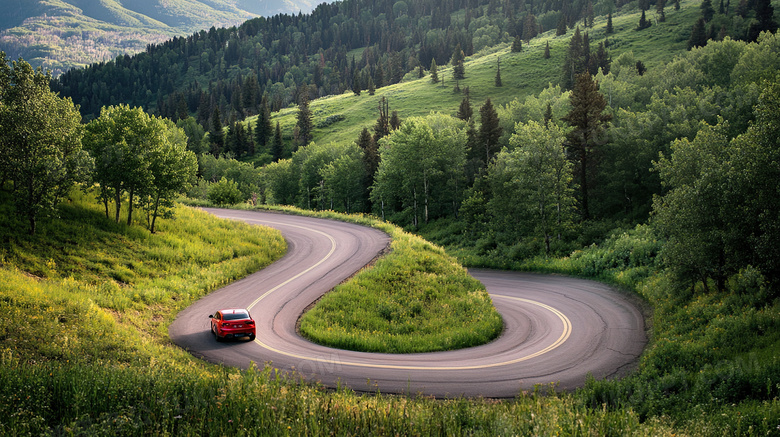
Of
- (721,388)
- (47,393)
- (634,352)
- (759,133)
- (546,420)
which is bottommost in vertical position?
(634,352)

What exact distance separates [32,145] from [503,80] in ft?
442

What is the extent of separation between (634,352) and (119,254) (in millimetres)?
26390

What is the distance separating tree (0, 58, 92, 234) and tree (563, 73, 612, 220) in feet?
139

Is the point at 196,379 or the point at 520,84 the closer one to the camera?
the point at 196,379

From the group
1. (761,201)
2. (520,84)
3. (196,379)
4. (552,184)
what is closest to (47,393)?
(196,379)

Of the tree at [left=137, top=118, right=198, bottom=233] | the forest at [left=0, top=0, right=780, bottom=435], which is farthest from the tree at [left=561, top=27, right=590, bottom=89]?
the tree at [left=137, top=118, right=198, bottom=233]

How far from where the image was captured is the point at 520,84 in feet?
Result: 442

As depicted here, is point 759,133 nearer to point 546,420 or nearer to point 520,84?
point 546,420

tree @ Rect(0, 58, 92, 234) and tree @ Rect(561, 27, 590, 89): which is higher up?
tree @ Rect(561, 27, 590, 89)

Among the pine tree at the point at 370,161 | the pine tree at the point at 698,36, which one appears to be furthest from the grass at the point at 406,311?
the pine tree at the point at 698,36

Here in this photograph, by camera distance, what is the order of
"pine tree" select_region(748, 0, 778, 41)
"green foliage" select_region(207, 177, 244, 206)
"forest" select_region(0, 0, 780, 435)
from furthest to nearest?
"pine tree" select_region(748, 0, 778, 41) < "green foliage" select_region(207, 177, 244, 206) < "forest" select_region(0, 0, 780, 435)

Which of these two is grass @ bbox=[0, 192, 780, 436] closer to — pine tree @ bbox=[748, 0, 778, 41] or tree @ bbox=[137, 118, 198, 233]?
tree @ bbox=[137, 118, 198, 233]

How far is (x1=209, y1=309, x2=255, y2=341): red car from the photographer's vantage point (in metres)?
18.0

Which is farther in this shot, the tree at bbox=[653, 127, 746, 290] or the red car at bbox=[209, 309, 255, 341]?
the tree at bbox=[653, 127, 746, 290]
